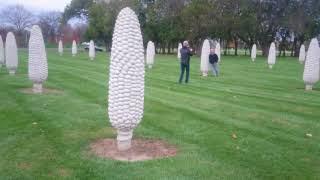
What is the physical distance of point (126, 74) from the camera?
298 inches

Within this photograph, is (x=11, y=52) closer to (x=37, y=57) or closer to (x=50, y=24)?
(x=37, y=57)

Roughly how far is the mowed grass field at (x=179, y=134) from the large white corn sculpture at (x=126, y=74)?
85 cm

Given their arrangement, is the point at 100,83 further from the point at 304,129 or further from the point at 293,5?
the point at 293,5

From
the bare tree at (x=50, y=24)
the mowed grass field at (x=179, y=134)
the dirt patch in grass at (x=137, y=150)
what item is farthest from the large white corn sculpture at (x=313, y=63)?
the bare tree at (x=50, y=24)

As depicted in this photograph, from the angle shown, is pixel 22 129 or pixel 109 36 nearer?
pixel 22 129

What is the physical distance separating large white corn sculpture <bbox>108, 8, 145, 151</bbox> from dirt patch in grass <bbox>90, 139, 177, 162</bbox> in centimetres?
52

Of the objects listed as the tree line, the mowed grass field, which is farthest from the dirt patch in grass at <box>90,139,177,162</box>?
the tree line

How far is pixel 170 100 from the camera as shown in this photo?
1458 cm

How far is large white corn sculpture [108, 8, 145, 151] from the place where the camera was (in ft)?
24.8

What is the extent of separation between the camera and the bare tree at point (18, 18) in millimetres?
105775

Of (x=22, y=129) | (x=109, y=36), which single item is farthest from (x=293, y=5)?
(x=22, y=129)

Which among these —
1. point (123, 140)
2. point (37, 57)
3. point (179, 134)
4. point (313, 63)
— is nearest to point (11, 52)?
point (37, 57)

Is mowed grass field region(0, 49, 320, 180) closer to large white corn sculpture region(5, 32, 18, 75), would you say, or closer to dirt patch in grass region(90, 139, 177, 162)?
dirt patch in grass region(90, 139, 177, 162)

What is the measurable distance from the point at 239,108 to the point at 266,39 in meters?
52.9
